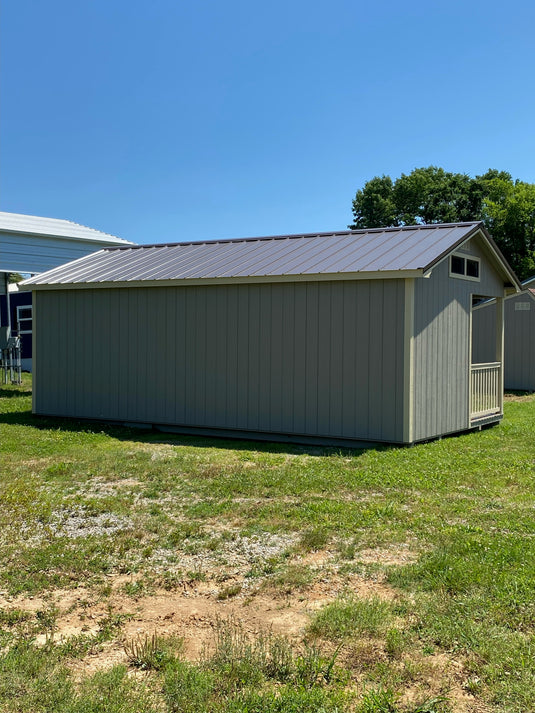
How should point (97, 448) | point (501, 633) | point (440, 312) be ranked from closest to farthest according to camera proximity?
point (501, 633)
point (97, 448)
point (440, 312)

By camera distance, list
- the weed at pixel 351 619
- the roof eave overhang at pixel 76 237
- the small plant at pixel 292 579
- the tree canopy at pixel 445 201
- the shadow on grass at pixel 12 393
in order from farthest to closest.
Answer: the tree canopy at pixel 445 201 < the roof eave overhang at pixel 76 237 < the shadow on grass at pixel 12 393 < the small plant at pixel 292 579 < the weed at pixel 351 619

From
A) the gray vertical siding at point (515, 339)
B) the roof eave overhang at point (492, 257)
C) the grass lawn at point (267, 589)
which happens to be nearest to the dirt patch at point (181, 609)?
A: the grass lawn at point (267, 589)

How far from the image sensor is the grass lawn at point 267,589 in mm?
A: 2854

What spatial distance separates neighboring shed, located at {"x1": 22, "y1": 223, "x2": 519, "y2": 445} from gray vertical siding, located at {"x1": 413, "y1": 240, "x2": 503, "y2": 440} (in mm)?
30

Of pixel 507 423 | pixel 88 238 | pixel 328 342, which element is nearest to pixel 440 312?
pixel 328 342

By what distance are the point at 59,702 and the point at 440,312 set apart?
834 cm

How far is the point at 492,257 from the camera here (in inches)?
464

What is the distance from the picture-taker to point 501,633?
3336 mm

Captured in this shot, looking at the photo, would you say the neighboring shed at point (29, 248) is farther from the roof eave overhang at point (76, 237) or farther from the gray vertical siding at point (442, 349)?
the gray vertical siding at point (442, 349)

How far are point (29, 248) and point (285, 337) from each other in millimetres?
11456

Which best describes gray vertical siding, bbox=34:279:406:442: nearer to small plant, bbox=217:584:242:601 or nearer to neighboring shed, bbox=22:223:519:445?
neighboring shed, bbox=22:223:519:445

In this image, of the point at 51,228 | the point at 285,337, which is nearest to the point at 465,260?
the point at 285,337

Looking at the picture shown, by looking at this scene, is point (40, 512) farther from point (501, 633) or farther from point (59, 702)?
point (501, 633)

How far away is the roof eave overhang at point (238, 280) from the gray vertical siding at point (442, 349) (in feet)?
1.74
